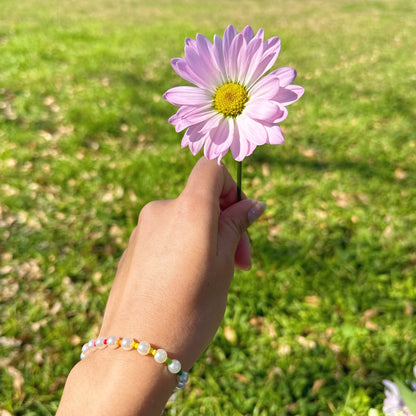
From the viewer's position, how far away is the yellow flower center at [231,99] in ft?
3.63

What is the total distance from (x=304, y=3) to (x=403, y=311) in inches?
527

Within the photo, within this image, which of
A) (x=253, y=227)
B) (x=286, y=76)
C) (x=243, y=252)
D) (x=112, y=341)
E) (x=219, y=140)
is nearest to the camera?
(x=286, y=76)

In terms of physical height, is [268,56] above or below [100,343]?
above

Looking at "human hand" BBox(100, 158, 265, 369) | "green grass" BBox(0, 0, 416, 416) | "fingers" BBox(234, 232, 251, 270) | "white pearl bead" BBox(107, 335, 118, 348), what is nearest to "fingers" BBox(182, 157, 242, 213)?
"human hand" BBox(100, 158, 265, 369)

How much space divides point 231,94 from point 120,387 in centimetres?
93

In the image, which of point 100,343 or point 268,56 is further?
point 100,343

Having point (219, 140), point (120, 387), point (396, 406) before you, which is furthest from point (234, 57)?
point (396, 406)

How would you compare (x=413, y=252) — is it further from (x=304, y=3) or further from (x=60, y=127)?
(x=304, y=3)

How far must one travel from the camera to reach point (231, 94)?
3.65ft

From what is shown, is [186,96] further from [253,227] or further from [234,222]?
[253,227]

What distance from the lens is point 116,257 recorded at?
127 inches

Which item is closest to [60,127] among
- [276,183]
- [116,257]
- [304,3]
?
[116,257]

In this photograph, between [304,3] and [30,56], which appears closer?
[30,56]

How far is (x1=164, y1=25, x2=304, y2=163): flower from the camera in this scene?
982 mm
